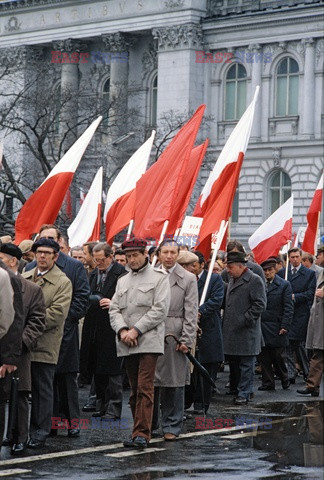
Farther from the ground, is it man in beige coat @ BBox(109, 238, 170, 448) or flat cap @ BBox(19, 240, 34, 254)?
flat cap @ BBox(19, 240, 34, 254)

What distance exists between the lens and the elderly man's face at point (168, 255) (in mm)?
12594

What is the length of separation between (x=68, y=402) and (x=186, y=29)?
43962 millimetres

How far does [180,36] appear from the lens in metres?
55.6

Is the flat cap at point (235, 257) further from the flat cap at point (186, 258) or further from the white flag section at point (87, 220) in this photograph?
the white flag section at point (87, 220)

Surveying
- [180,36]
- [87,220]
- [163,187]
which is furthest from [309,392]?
[180,36]

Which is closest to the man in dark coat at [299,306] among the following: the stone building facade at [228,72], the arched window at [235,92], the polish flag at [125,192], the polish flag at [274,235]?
the polish flag at [125,192]

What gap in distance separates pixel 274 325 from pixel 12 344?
798cm

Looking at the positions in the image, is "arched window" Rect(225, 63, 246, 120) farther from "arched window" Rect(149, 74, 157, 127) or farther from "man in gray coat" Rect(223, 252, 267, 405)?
"man in gray coat" Rect(223, 252, 267, 405)

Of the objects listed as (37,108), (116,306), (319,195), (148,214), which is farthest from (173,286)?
(37,108)

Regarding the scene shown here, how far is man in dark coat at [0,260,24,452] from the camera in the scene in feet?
32.9

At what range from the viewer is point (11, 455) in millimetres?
11055

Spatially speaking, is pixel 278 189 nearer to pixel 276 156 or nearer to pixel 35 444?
pixel 276 156

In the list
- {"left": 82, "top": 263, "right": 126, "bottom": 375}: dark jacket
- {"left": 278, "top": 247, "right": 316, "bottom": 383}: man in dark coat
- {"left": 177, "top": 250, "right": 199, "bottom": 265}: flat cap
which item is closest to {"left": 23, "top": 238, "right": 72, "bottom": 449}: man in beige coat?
{"left": 82, "top": 263, "right": 126, "bottom": 375}: dark jacket

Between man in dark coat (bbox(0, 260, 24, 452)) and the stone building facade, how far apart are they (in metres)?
41.4
